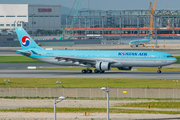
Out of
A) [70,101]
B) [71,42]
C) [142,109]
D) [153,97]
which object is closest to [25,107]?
[70,101]

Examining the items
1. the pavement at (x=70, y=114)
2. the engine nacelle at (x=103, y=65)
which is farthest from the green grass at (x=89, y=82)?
the pavement at (x=70, y=114)

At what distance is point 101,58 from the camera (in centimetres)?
6944

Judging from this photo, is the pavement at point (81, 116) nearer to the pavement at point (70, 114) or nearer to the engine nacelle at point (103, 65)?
the pavement at point (70, 114)

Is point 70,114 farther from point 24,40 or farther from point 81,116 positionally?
point 24,40

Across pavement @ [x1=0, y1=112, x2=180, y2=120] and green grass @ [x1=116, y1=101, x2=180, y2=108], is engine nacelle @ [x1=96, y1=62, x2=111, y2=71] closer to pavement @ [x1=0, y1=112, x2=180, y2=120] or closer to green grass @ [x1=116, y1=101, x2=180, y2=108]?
green grass @ [x1=116, y1=101, x2=180, y2=108]

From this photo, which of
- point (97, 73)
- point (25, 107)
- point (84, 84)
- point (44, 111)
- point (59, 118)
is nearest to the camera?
point (59, 118)

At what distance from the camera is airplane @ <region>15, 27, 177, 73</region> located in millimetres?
66812

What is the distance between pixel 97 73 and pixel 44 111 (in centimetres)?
3486

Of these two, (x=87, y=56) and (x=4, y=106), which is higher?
(x=87, y=56)

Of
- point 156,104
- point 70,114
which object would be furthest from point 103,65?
point 70,114

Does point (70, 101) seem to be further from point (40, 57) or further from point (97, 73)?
point (40, 57)

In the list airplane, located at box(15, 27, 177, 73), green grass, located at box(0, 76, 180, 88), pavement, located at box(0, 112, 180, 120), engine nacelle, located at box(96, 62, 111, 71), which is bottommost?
pavement, located at box(0, 112, 180, 120)

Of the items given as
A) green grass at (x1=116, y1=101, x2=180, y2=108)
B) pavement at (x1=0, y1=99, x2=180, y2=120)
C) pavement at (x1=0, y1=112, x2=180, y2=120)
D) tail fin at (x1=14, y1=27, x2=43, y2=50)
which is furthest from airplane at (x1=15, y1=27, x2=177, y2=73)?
pavement at (x1=0, y1=112, x2=180, y2=120)

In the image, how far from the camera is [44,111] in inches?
1409
